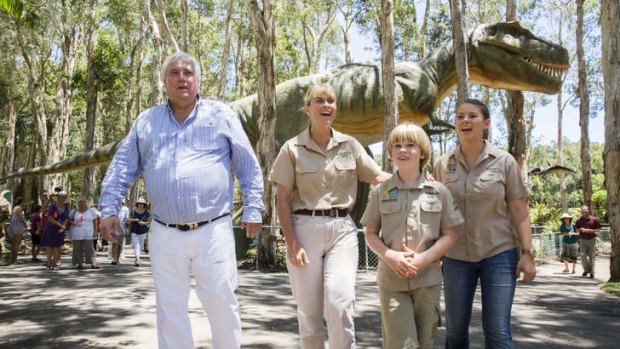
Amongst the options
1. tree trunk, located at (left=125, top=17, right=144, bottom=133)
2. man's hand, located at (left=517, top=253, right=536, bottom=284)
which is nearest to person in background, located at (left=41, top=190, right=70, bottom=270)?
man's hand, located at (left=517, top=253, right=536, bottom=284)

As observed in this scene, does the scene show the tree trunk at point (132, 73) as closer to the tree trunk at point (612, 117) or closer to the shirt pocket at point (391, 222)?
the tree trunk at point (612, 117)

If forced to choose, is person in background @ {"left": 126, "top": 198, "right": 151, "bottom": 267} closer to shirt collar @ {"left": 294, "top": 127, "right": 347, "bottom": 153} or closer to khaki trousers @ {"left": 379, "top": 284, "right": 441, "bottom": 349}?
shirt collar @ {"left": 294, "top": 127, "right": 347, "bottom": 153}

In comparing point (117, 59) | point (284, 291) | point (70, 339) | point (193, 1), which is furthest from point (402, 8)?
point (70, 339)

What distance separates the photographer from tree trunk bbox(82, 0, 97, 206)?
71.8 feet

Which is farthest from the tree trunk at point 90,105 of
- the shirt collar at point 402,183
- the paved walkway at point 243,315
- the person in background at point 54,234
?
the shirt collar at point 402,183

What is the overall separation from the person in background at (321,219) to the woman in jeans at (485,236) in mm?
536

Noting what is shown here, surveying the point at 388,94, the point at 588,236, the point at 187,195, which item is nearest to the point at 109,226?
the point at 187,195

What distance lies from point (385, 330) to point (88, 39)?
24323 mm

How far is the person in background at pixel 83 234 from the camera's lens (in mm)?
11406

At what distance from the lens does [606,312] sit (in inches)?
263

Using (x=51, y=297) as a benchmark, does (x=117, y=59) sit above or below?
above

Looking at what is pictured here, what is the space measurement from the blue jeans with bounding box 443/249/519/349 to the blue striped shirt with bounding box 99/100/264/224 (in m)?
1.20

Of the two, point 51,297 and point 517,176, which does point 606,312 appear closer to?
point 517,176

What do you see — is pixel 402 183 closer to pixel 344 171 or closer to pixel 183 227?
pixel 344 171
